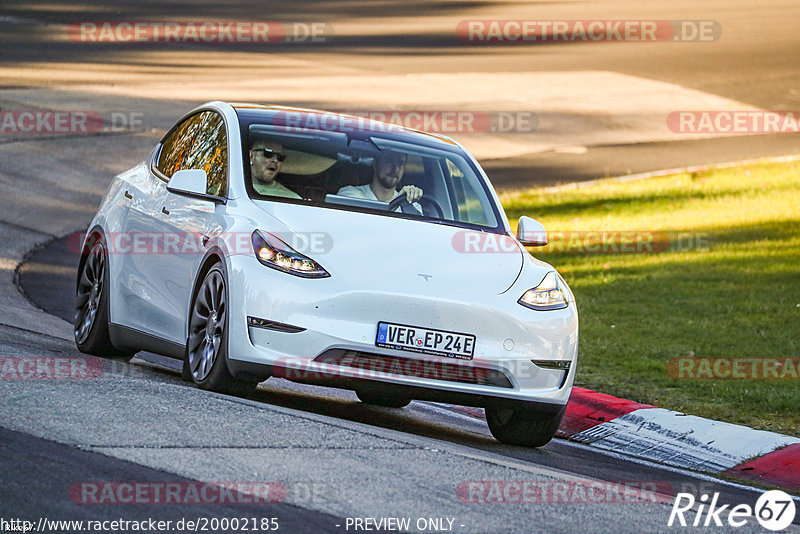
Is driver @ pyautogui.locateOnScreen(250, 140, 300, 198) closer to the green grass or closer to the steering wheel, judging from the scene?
the steering wheel

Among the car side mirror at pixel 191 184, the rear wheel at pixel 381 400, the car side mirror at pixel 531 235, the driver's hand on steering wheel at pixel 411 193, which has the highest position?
the car side mirror at pixel 191 184

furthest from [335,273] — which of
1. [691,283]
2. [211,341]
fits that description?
[691,283]

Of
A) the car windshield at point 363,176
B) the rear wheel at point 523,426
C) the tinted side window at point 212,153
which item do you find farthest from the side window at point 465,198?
the tinted side window at point 212,153

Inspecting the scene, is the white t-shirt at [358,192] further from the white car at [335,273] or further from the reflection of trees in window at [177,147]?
the reflection of trees in window at [177,147]

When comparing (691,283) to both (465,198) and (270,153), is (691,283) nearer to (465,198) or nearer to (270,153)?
(465,198)

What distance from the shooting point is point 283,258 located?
7.54 metres

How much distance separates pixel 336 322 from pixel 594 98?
74.3 feet

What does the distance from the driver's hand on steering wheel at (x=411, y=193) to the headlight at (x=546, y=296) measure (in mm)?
1063

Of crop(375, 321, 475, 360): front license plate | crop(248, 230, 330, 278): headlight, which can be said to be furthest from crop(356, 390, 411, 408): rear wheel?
crop(248, 230, 330, 278): headlight

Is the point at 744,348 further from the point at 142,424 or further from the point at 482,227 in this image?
the point at 142,424

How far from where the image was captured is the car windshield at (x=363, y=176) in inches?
332

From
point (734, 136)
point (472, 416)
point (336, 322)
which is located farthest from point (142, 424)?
point (734, 136)

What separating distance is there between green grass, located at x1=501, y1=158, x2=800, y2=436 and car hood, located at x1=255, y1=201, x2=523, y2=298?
271cm

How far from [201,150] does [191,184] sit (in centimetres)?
86
